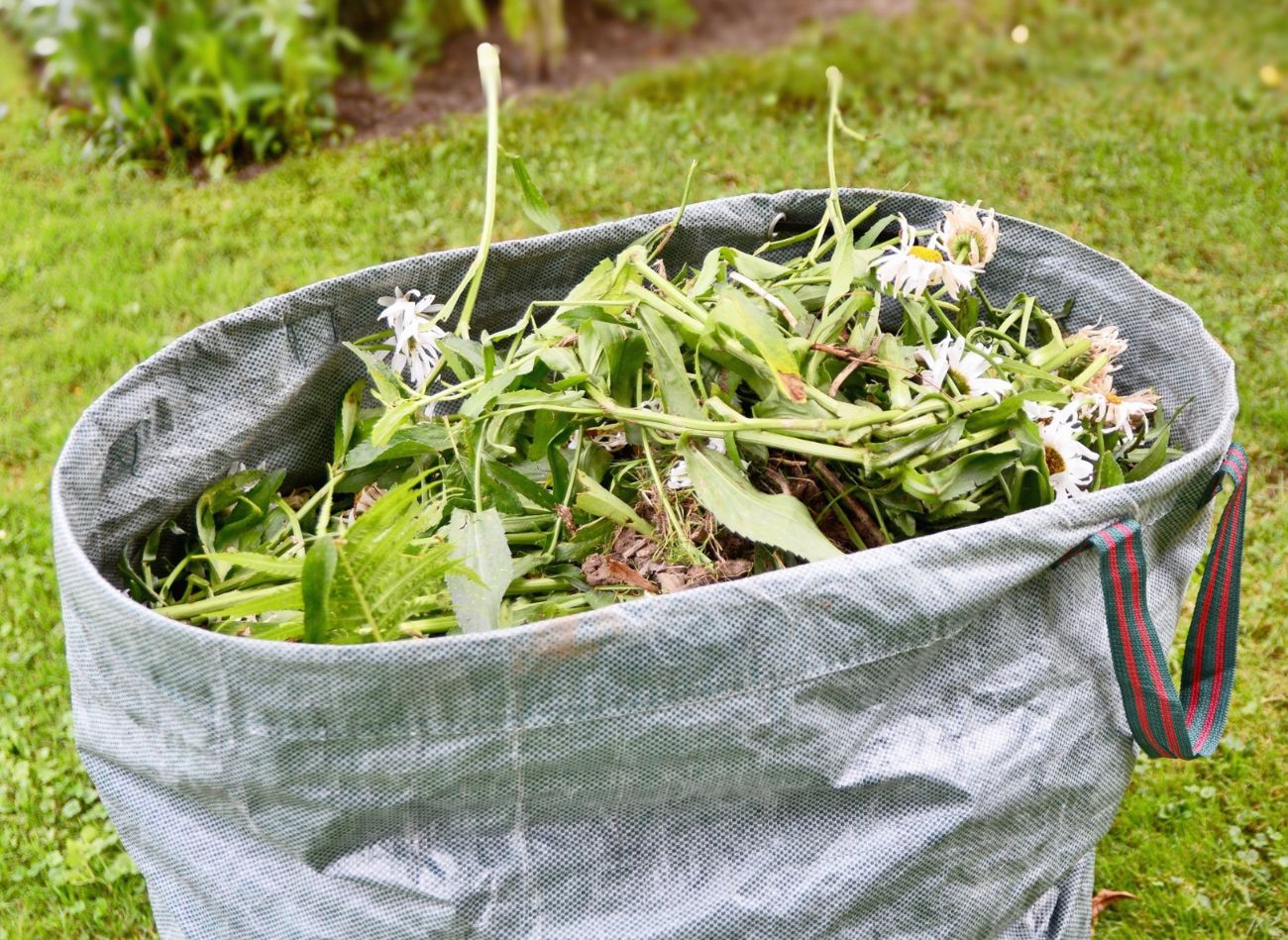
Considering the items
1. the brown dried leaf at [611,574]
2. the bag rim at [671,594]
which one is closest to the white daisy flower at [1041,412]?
the bag rim at [671,594]

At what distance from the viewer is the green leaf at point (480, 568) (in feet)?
3.01

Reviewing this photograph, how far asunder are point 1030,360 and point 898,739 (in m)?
0.43

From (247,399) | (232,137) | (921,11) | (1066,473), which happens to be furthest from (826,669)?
(921,11)

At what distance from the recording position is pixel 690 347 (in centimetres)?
109

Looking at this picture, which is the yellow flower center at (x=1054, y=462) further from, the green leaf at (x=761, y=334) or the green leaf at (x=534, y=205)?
the green leaf at (x=534, y=205)

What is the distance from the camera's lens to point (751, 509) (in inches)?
37.5

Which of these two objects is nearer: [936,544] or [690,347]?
[936,544]

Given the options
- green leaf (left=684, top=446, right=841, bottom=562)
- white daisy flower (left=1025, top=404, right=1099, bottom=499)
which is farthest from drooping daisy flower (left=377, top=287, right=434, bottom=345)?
white daisy flower (left=1025, top=404, right=1099, bottom=499)

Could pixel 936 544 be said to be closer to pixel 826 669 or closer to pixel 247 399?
pixel 826 669

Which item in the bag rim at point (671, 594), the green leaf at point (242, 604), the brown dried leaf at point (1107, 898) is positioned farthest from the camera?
the brown dried leaf at point (1107, 898)

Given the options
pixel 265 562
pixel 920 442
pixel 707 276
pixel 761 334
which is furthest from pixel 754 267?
pixel 265 562

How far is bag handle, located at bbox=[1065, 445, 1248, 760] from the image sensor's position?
91cm

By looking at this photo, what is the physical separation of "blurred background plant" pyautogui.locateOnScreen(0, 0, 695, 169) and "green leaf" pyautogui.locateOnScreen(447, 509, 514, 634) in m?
1.95

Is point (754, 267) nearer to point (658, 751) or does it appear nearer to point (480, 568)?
point (480, 568)
